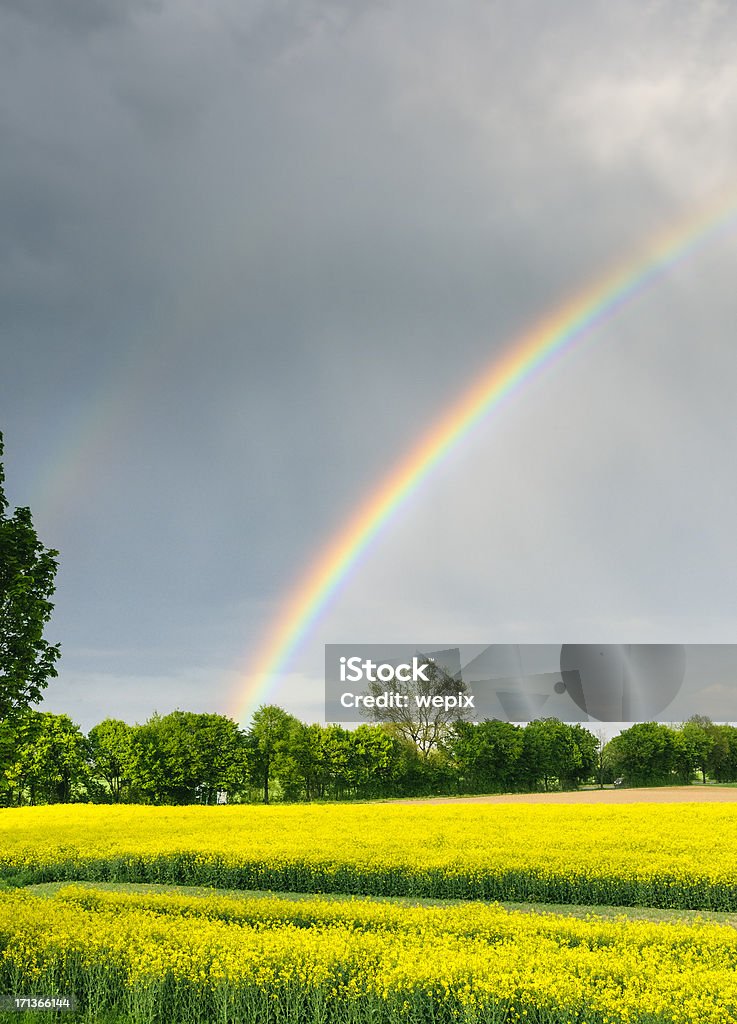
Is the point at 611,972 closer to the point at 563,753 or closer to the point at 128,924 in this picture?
the point at 128,924

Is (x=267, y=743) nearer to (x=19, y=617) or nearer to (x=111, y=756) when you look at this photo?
(x=111, y=756)

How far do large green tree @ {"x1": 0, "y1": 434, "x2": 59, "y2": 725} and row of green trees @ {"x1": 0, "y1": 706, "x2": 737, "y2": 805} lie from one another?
61788mm

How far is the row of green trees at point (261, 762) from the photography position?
77.1 m

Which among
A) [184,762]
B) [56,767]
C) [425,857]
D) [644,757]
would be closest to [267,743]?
[184,762]

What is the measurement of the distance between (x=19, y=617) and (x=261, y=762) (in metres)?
72.9

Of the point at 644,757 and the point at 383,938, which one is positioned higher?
the point at 383,938

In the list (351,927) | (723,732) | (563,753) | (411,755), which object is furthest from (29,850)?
(723,732)

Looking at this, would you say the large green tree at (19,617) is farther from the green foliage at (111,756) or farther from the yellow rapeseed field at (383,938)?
the green foliage at (111,756)

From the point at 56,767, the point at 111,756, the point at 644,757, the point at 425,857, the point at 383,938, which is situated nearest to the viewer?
the point at 383,938

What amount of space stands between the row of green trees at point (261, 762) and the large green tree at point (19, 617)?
6179 cm

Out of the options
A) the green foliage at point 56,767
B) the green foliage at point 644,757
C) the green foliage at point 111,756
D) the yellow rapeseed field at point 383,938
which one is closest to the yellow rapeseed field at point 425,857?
the yellow rapeseed field at point 383,938

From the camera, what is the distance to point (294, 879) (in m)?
22.4

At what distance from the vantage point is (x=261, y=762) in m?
83.4

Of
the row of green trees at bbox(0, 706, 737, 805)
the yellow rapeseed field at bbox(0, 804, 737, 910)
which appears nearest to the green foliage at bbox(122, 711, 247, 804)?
the row of green trees at bbox(0, 706, 737, 805)
